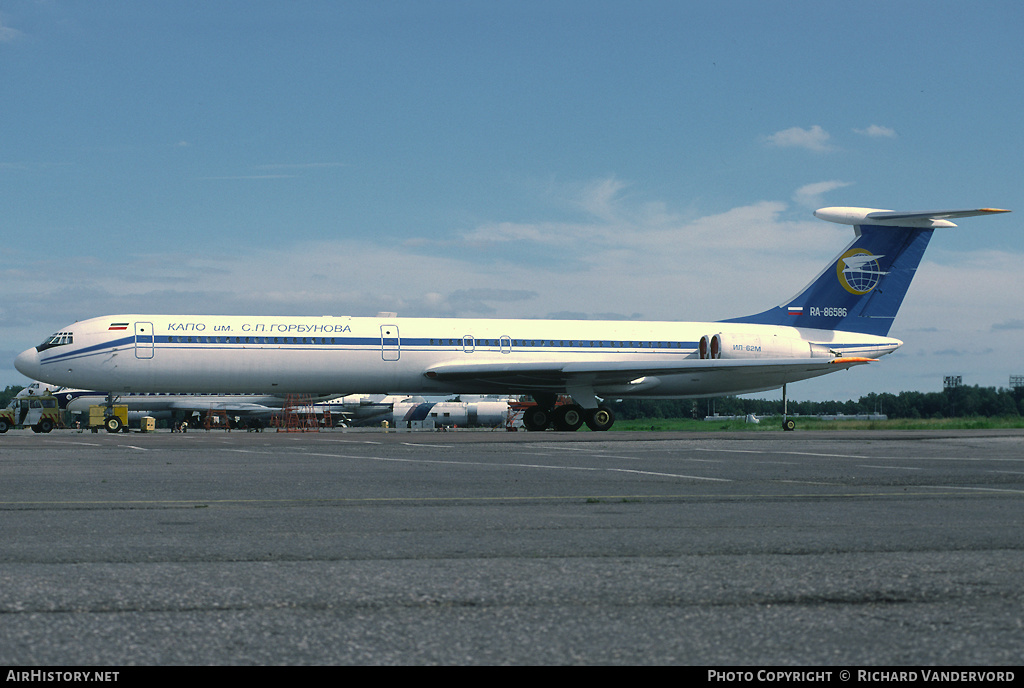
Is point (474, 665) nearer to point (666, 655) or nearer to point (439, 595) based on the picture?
point (666, 655)

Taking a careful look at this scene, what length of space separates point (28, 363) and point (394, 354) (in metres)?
11.3

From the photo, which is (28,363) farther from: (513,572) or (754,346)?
(513,572)

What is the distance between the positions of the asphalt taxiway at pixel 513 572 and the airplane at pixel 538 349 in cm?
2023

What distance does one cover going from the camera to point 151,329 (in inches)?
1166

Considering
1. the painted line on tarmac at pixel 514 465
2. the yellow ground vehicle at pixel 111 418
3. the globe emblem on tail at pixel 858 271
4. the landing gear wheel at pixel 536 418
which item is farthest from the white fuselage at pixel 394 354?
the painted line on tarmac at pixel 514 465

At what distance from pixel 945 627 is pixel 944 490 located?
20.9 ft

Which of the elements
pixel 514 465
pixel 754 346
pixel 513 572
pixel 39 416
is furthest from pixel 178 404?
pixel 513 572

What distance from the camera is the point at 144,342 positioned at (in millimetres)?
29438

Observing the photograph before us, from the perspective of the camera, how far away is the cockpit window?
29922mm

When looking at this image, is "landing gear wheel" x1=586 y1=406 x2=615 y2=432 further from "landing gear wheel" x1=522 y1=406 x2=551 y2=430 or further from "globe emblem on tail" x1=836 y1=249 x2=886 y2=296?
"globe emblem on tail" x1=836 y1=249 x2=886 y2=296

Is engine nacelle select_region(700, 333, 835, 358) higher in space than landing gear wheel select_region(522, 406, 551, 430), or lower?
higher

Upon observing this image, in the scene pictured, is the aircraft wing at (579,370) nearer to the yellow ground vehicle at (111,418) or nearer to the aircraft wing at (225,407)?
the yellow ground vehicle at (111,418)

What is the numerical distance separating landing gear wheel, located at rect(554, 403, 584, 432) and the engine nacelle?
531cm

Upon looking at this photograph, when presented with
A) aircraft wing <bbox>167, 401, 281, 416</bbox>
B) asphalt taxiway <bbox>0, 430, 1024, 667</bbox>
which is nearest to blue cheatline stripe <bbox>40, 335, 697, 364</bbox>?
asphalt taxiway <bbox>0, 430, 1024, 667</bbox>
